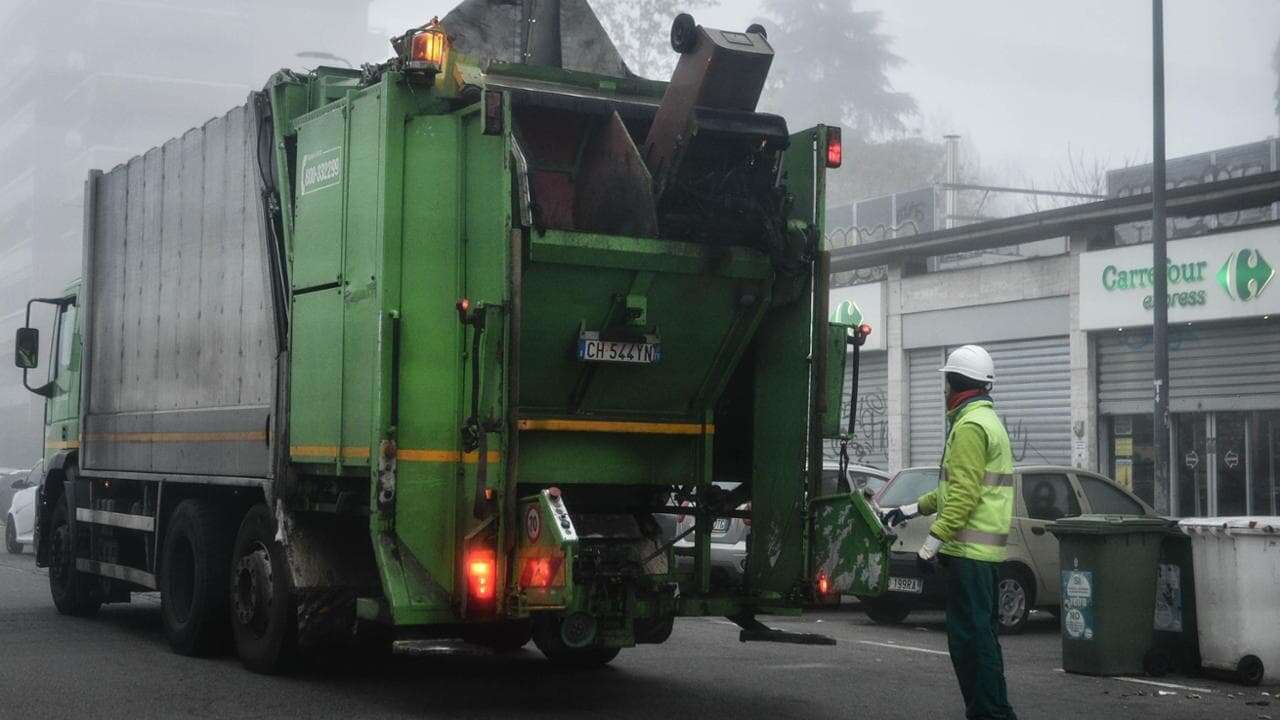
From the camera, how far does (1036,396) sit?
2512 centimetres

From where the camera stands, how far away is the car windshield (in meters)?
15.0

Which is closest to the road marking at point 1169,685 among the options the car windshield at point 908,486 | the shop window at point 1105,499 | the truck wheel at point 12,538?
the shop window at point 1105,499

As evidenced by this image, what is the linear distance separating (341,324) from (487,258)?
3.61ft

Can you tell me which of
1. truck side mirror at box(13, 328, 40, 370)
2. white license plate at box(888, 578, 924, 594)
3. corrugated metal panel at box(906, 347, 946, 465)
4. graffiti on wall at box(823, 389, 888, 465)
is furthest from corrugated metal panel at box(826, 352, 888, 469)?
truck side mirror at box(13, 328, 40, 370)

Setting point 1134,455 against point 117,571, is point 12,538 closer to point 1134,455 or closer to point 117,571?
point 117,571

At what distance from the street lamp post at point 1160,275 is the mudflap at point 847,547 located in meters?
10.8

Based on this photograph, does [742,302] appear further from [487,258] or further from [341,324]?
[341,324]

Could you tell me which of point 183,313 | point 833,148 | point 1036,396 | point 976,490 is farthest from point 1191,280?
point 976,490

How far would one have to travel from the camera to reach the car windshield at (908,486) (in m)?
15.0

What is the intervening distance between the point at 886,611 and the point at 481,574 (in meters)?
8.04

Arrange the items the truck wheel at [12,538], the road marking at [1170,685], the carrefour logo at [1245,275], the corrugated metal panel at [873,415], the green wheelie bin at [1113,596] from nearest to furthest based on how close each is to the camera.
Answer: the road marking at [1170,685] → the green wheelie bin at [1113,596] → the carrefour logo at [1245,275] → the truck wheel at [12,538] → the corrugated metal panel at [873,415]

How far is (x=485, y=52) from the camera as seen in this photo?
31.3 ft

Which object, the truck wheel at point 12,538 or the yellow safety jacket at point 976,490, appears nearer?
the yellow safety jacket at point 976,490

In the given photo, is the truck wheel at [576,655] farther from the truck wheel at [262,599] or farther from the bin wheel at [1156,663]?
the bin wheel at [1156,663]
